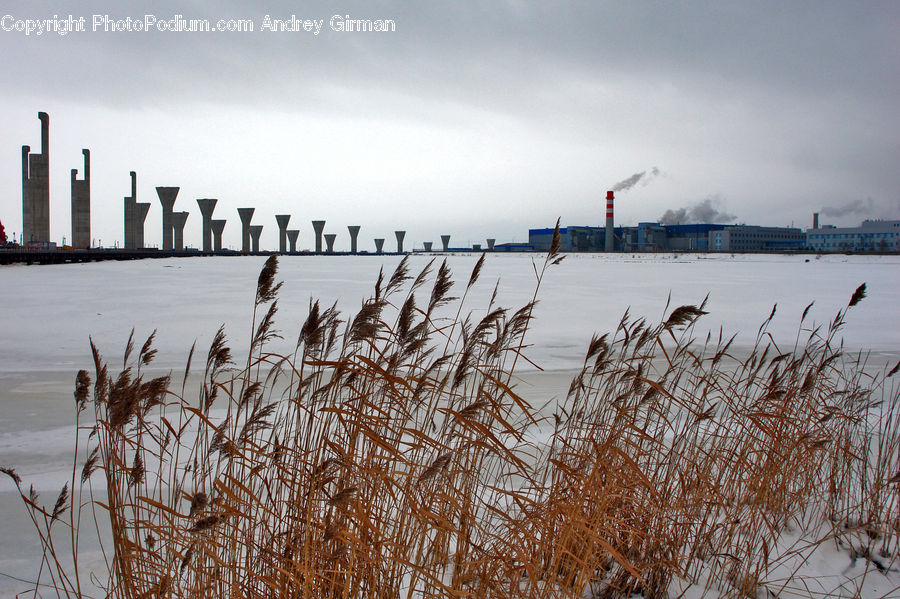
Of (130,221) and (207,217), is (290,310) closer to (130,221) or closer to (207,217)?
(130,221)

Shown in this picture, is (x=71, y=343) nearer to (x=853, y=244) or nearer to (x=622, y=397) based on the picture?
(x=622, y=397)

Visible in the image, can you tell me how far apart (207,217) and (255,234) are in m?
20.6

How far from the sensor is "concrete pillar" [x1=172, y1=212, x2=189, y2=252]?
70000mm

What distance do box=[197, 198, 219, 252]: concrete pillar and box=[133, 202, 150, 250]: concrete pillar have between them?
7488mm

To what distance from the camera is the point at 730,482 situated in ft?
11.6

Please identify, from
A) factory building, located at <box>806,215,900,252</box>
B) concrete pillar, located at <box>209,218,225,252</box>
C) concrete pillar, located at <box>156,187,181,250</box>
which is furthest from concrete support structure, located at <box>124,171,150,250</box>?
factory building, located at <box>806,215,900,252</box>

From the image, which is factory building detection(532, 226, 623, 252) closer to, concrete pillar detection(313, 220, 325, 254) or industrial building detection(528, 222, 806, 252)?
industrial building detection(528, 222, 806, 252)

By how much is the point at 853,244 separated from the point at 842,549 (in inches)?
4386

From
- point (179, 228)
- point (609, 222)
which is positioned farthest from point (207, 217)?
point (609, 222)

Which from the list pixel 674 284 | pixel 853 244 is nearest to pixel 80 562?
pixel 674 284

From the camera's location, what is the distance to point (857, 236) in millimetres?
97812

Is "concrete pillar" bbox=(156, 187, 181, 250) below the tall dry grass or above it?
above

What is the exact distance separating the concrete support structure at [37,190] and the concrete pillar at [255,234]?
43.8m

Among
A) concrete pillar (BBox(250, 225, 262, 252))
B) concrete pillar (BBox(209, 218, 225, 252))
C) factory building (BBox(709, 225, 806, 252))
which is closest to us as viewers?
concrete pillar (BBox(209, 218, 225, 252))
